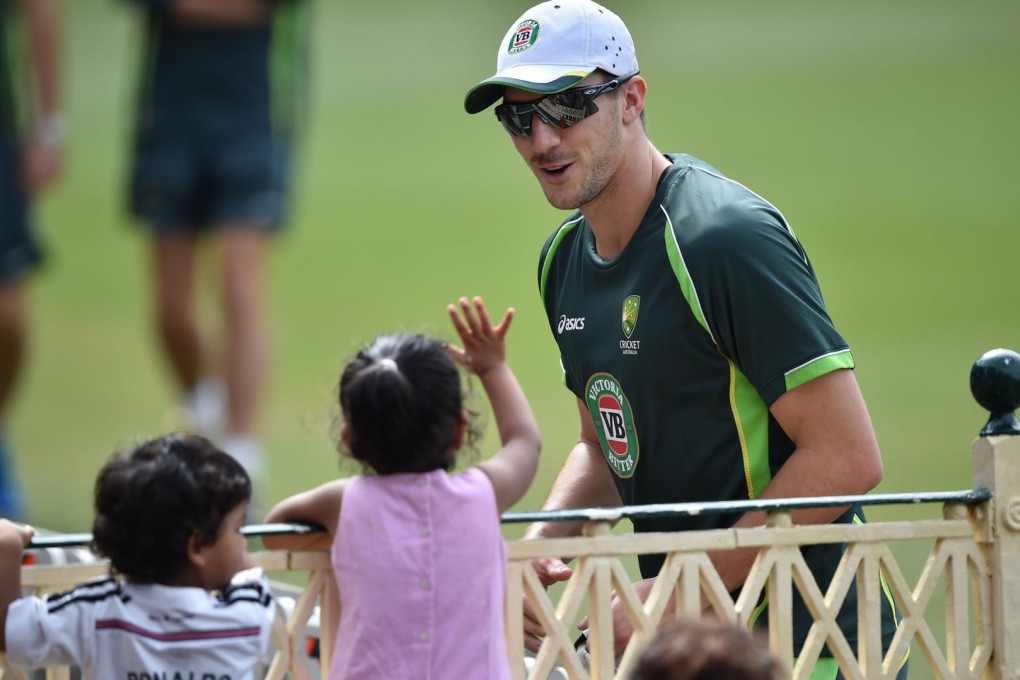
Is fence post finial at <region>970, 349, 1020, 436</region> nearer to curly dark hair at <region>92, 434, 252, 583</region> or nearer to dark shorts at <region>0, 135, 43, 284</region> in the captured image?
curly dark hair at <region>92, 434, 252, 583</region>

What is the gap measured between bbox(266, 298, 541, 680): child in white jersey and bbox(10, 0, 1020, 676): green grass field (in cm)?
570

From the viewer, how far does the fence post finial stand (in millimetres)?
2904

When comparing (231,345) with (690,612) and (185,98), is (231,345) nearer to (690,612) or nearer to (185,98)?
(185,98)

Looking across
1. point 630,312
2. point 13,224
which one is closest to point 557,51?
point 630,312

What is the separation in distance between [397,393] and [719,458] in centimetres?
79

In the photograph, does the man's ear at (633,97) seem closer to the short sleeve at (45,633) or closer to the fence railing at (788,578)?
the fence railing at (788,578)

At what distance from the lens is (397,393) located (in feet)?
7.91

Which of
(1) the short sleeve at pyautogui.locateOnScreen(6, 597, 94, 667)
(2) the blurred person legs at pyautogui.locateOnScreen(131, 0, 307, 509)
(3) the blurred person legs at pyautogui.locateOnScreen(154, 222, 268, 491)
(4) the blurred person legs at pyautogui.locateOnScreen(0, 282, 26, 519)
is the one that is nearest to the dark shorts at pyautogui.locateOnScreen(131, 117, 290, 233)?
(2) the blurred person legs at pyautogui.locateOnScreen(131, 0, 307, 509)

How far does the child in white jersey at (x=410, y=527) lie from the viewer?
7.82ft

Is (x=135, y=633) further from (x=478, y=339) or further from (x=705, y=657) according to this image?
(x=705, y=657)

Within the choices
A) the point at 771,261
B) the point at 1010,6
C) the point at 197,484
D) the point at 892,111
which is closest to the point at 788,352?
the point at 771,261

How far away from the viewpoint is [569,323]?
10.5 feet

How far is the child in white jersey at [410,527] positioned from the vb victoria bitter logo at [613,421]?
0.61 meters

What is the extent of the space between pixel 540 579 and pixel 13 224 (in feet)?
22.6
